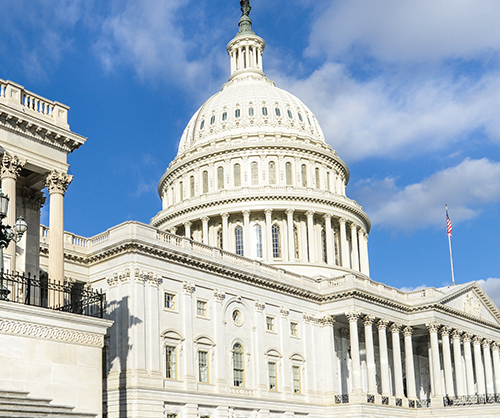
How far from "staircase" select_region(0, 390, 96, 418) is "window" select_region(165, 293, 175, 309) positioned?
25758 mm

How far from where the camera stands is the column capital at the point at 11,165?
1224 inches

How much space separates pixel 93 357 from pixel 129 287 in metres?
19.7

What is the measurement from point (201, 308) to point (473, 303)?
37567 mm

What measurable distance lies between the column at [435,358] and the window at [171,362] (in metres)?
28.8

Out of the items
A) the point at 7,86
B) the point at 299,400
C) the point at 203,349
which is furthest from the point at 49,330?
the point at 299,400

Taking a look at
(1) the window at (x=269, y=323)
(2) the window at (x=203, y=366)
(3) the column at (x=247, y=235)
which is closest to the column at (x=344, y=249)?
(3) the column at (x=247, y=235)

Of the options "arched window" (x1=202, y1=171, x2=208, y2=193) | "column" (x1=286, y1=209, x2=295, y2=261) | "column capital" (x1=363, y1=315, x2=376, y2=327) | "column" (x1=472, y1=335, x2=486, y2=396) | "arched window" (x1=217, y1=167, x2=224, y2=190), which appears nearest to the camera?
"column capital" (x1=363, y1=315, x2=376, y2=327)

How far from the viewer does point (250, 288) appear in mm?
58594

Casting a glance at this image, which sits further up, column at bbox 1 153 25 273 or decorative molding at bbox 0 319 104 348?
column at bbox 1 153 25 273

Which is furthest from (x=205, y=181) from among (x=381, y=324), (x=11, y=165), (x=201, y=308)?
(x=11, y=165)

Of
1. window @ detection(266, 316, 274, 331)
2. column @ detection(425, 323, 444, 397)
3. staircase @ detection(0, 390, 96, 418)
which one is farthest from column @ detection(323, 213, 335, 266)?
staircase @ detection(0, 390, 96, 418)

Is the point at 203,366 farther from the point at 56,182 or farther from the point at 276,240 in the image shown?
the point at 276,240

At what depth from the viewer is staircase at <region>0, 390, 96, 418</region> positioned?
22.7 m

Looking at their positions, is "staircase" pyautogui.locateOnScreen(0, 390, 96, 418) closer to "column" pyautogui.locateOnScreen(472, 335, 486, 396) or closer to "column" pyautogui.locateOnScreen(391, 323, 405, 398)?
"column" pyautogui.locateOnScreen(391, 323, 405, 398)
